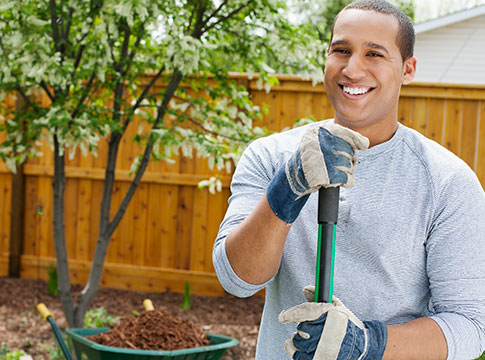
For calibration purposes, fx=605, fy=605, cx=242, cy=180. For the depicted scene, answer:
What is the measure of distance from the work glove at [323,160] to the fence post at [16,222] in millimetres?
5368

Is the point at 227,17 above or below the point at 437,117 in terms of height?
above

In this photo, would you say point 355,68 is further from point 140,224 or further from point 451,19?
point 451,19

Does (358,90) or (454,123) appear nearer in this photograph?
(358,90)

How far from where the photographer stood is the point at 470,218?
1572 millimetres

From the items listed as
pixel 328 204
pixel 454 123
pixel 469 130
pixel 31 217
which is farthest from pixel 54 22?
pixel 469 130

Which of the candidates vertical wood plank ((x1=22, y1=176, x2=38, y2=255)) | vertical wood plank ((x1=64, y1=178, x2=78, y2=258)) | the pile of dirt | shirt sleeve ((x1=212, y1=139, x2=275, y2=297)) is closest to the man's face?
shirt sleeve ((x1=212, y1=139, x2=275, y2=297))

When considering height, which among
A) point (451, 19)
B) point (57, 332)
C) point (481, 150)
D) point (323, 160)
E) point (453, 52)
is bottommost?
point (57, 332)

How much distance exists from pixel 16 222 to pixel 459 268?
553cm

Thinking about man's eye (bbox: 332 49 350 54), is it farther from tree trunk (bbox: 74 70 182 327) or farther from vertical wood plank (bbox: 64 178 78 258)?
vertical wood plank (bbox: 64 178 78 258)

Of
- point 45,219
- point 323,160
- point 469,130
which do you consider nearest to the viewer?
point 323,160

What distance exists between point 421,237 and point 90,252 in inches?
195

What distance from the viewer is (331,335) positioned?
1.33 meters

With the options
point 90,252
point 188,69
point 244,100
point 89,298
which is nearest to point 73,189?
point 90,252

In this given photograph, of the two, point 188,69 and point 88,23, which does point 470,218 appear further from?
point 88,23
